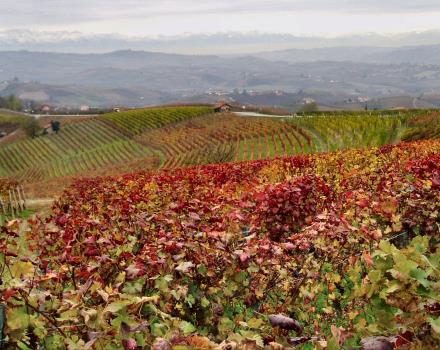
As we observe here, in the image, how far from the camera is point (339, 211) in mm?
9398

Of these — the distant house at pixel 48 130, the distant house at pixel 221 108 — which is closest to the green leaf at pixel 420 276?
the distant house at pixel 221 108

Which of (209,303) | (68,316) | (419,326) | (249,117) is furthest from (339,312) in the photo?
(249,117)

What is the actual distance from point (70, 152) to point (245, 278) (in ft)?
368

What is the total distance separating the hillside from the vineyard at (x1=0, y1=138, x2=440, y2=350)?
31.0 m

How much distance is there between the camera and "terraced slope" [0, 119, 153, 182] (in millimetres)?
95938

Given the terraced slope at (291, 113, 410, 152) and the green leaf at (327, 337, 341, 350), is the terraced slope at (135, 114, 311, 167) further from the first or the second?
the green leaf at (327, 337, 341, 350)

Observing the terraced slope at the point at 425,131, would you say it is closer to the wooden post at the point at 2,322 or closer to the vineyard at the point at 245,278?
the vineyard at the point at 245,278

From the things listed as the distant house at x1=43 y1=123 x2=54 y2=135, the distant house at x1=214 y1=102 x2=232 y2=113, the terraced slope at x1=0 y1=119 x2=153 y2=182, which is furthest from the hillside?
the distant house at x1=43 y1=123 x2=54 y2=135

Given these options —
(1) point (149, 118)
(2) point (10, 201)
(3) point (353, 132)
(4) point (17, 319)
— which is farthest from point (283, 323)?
(1) point (149, 118)

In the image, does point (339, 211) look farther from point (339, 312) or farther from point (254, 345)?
point (254, 345)

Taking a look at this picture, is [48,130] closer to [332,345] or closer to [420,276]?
[332,345]

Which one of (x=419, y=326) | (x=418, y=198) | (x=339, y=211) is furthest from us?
(x=339, y=211)

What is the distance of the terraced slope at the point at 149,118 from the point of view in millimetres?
118812

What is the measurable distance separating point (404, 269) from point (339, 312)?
402cm
